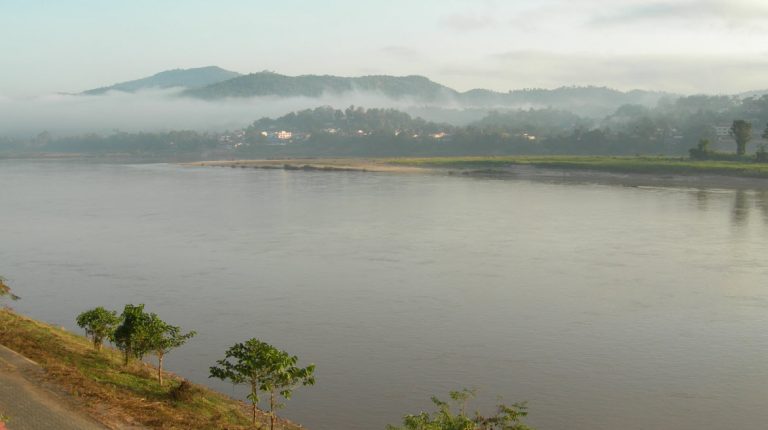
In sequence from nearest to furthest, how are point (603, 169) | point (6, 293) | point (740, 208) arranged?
point (6, 293)
point (740, 208)
point (603, 169)

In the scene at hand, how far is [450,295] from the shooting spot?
70.2 feet

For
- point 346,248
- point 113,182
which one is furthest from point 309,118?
point 346,248

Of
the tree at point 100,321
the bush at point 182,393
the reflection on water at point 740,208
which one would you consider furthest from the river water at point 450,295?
the bush at point 182,393

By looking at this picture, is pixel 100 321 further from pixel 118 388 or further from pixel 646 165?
pixel 646 165

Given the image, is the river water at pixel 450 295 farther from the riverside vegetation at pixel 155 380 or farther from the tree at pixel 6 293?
the riverside vegetation at pixel 155 380

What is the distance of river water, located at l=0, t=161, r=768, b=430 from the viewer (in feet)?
45.3

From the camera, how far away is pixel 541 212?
41844 millimetres

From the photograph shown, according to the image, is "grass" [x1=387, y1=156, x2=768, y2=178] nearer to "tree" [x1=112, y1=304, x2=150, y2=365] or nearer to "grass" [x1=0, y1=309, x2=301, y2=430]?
"grass" [x1=0, y1=309, x2=301, y2=430]

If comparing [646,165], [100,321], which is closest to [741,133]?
[646,165]

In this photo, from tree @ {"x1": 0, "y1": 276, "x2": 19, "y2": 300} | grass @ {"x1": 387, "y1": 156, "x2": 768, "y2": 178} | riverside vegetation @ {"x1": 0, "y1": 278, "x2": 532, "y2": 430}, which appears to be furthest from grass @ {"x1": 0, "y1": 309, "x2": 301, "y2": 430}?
grass @ {"x1": 387, "y1": 156, "x2": 768, "y2": 178}

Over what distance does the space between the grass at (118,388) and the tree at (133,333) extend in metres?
0.42

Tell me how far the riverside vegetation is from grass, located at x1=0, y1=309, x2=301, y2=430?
1 centimetres

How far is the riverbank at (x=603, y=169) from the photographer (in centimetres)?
6303

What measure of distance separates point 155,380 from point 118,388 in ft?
3.51
